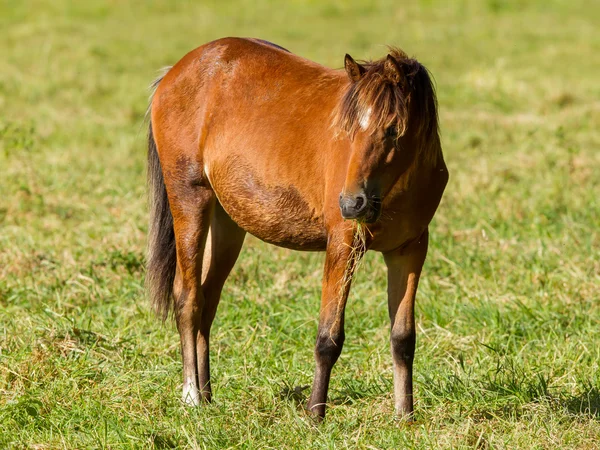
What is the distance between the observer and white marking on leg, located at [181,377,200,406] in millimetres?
4438

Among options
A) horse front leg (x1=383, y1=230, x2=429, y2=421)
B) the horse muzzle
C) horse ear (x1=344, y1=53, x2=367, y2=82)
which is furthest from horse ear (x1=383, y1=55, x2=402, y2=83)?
horse front leg (x1=383, y1=230, x2=429, y2=421)

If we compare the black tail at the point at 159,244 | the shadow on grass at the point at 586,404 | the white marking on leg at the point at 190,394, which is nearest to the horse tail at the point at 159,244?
the black tail at the point at 159,244

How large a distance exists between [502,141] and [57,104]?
564 cm

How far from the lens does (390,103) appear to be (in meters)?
3.77

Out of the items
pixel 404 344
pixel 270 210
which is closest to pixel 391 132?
pixel 270 210

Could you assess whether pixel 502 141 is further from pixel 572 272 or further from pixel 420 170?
pixel 420 170

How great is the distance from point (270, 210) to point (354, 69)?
0.84 m

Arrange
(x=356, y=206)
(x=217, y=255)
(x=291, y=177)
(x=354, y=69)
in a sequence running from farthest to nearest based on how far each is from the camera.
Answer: (x=217, y=255) < (x=291, y=177) < (x=354, y=69) < (x=356, y=206)

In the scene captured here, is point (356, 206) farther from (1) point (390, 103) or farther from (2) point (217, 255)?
(2) point (217, 255)

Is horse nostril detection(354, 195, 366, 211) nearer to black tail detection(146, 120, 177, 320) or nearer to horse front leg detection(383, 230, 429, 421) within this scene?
horse front leg detection(383, 230, 429, 421)

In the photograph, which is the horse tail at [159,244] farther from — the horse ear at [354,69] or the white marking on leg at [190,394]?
the horse ear at [354,69]

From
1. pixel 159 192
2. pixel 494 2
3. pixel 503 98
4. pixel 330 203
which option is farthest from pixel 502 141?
pixel 494 2

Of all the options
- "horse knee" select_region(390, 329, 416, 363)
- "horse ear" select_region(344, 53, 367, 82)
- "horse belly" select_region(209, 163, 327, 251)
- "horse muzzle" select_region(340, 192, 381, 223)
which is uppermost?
"horse ear" select_region(344, 53, 367, 82)

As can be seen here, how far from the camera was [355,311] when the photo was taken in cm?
573
